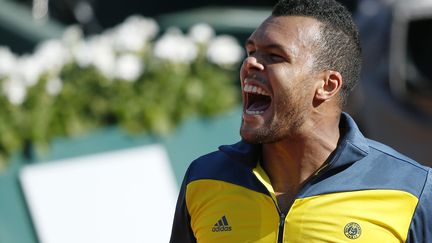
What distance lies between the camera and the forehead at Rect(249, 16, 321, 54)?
393 cm

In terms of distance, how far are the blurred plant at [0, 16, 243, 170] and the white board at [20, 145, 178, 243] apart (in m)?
0.25

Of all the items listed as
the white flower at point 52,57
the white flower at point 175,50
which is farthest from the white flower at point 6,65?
the white flower at point 175,50

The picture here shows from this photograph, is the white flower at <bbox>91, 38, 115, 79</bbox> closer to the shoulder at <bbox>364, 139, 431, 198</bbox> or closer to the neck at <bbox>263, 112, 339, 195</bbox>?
the neck at <bbox>263, 112, 339, 195</bbox>

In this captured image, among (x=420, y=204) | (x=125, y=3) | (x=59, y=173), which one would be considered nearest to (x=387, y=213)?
(x=420, y=204)

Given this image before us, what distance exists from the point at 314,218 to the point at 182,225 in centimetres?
62

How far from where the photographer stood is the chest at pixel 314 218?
3.84 metres

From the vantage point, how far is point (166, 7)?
13.7m

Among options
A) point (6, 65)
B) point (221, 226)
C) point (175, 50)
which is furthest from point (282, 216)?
point (175, 50)

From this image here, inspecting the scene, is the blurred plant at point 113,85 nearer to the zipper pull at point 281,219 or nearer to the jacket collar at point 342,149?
the jacket collar at point 342,149

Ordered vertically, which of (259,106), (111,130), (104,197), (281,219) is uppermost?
(259,106)

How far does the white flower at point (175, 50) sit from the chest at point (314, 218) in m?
4.52

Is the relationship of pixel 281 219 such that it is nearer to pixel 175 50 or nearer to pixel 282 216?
pixel 282 216

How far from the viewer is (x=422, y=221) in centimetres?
386

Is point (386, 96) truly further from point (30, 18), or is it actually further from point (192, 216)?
point (192, 216)
